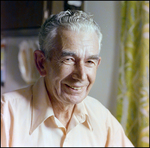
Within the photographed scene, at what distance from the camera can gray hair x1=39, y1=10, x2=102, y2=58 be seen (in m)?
0.38

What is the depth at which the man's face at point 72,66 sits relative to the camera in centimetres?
38

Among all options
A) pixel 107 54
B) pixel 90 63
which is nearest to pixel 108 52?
pixel 107 54

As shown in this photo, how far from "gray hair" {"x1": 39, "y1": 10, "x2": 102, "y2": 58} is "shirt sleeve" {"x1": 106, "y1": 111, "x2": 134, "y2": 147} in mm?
241

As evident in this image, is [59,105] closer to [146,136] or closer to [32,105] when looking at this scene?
[32,105]

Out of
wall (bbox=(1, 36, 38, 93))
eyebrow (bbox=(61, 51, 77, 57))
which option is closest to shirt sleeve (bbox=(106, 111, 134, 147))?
eyebrow (bbox=(61, 51, 77, 57))

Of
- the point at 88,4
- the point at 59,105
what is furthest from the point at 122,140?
the point at 88,4

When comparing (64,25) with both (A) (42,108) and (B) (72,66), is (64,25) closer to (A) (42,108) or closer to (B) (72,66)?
(B) (72,66)

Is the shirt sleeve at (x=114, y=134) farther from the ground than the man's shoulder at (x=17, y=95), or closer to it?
closer to it

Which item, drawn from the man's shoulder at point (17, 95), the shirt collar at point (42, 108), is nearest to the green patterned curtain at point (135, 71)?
the shirt collar at point (42, 108)

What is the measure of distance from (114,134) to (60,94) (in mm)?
214

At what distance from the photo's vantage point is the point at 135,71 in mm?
745

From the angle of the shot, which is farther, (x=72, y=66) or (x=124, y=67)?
(x=124, y=67)

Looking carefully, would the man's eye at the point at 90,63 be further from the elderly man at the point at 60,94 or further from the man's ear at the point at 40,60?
the man's ear at the point at 40,60

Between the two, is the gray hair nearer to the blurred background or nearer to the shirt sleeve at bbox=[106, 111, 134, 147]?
the blurred background
